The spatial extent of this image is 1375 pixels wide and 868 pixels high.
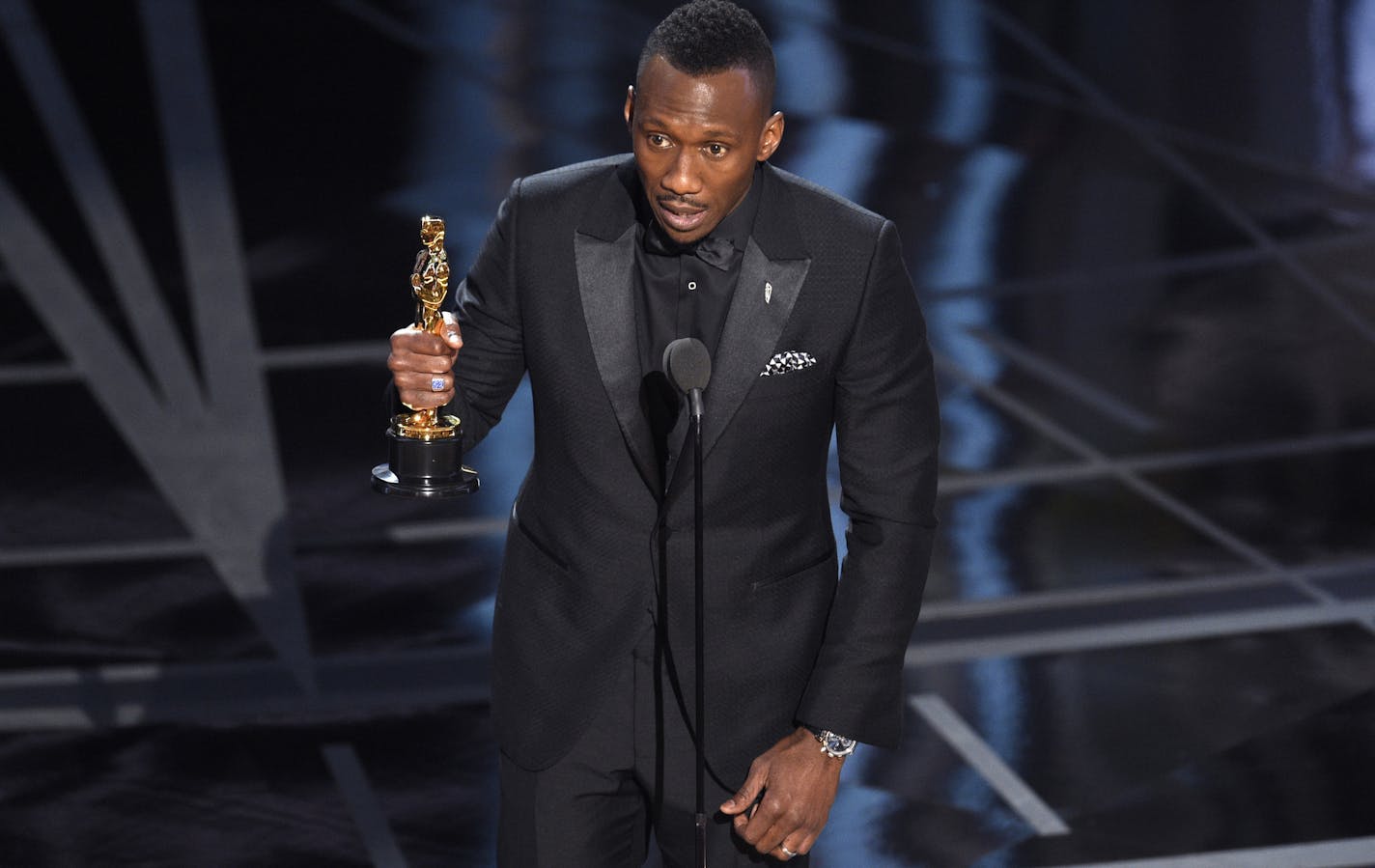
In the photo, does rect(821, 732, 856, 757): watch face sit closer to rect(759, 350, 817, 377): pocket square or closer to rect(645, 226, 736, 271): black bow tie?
rect(759, 350, 817, 377): pocket square

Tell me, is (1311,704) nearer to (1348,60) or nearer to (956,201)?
(956,201)

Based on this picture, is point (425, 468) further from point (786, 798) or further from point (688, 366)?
point (786, 798)

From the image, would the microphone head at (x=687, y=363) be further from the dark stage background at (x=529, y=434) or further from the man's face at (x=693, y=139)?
the dark stage background at (x=529, y=434)

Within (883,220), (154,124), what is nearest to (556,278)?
(883,220)

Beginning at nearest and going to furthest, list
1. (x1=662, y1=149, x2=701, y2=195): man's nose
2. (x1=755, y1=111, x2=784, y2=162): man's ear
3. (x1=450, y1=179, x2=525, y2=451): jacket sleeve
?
1. (x1=662, y1=149, x2=701, y2=195): man's nose
2. (x1=755, y1=111, x2=784, y2=162): man's ear
3. (x1=450, y1=179, x2=525, y2=451): jacket sleeve

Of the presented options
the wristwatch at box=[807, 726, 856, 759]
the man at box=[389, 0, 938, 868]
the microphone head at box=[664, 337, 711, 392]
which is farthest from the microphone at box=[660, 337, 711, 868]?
the wristwatch at box=[807, 726, 856, 759]

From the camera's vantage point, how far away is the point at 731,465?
2.76 meters

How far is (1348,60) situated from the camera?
37.6 ft

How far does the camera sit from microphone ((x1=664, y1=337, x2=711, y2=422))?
2.41 meters

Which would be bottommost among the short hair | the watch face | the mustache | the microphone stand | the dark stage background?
the dark stage background

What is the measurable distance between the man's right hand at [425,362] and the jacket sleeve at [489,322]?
0.18 metres

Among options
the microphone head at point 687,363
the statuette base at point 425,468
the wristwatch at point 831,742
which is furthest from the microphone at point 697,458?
the statuette base at point 425,468

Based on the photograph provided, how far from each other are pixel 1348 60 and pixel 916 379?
9.58 metres

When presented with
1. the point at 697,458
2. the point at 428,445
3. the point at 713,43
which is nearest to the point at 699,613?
the point at 697,458
